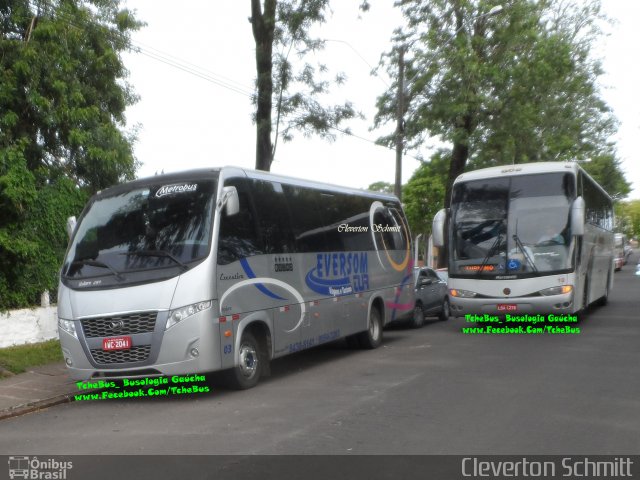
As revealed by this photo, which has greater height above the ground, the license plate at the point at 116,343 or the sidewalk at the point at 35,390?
the license plate at the point at 116,343

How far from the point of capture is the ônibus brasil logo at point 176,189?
1031cm

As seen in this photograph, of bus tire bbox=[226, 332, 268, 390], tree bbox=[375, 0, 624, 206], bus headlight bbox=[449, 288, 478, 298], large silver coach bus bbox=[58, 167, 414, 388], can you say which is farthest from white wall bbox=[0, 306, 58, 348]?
tree bbox=[375, 0, 624, 206]

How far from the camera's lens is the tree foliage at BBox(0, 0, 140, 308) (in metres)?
13.9

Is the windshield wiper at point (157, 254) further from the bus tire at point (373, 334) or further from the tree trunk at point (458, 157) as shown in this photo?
the tree trunk at point (458, 157)

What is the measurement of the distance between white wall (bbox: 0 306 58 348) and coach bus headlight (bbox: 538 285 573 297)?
967 cm

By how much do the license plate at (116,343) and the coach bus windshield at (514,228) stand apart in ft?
29.5

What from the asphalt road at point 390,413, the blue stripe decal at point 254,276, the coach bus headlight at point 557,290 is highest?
the blue stripe decal at point 254,276

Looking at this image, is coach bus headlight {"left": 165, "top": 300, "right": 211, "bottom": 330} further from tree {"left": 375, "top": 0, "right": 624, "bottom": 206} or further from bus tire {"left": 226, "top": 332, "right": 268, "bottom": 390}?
tree {"left": 375, "top": 0, "right": 624, "bottom": 206}

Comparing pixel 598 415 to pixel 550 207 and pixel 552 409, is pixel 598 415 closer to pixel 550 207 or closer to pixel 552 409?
pixel 552 409

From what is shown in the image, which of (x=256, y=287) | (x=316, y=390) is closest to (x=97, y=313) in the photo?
(x=256, y=287)

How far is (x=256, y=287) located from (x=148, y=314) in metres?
1.75

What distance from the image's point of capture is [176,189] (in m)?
10.4

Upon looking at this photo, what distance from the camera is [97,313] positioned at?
384 inches

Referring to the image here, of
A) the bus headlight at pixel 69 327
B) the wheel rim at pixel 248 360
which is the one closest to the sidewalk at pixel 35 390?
the bus headlight at pixel 69 327
